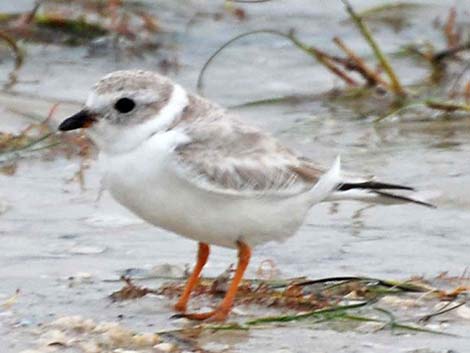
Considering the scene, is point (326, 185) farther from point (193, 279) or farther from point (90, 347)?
point (90, 347)

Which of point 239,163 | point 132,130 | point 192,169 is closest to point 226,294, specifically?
point 239,163

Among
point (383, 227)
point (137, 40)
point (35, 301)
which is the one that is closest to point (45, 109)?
point (137, 40)

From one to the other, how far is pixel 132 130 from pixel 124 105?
9cm

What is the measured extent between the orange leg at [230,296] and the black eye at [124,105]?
57cm

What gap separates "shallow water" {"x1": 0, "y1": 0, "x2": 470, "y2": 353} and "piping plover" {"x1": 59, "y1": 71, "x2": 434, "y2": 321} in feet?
1.16

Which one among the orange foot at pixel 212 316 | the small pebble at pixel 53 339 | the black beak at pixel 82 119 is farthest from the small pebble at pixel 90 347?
the black beak at pixel 82 119

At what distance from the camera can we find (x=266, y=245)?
18.6ft

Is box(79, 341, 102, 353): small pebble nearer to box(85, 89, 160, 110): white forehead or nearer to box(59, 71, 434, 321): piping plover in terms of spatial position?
box(59, 71, 434, 321): piping plover

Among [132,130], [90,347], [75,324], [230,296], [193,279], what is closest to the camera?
[90,347]

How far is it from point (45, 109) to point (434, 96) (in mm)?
2242

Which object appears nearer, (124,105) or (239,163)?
(124,105)

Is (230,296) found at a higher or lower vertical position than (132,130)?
lower

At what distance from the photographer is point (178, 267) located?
17.2 feet

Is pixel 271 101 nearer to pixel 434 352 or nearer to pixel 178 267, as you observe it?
pixel 178 267
